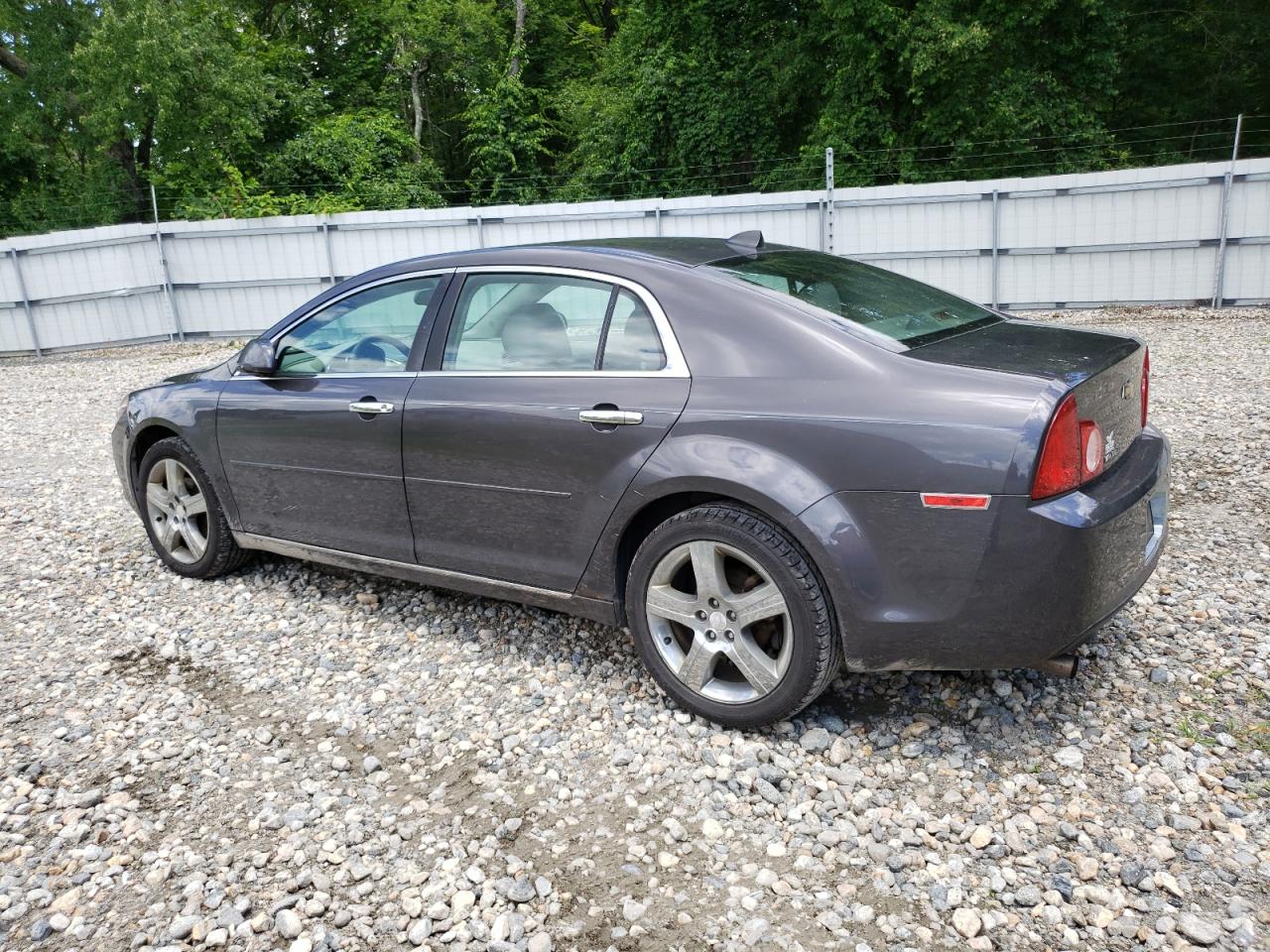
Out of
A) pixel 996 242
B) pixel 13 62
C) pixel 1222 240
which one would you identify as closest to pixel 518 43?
pixel 13 62

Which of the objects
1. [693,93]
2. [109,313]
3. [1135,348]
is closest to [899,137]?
[693,93]

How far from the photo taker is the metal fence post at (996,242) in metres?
13.8

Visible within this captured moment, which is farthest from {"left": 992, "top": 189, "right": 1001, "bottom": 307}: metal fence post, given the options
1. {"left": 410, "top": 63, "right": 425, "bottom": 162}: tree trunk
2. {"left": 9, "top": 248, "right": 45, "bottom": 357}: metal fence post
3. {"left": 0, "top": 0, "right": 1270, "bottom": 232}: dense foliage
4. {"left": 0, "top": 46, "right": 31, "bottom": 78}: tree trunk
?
{"left": 0, "top": 46, "right": 31, "bottom": 78}: tree trunk

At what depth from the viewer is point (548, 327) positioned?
11.7 ft

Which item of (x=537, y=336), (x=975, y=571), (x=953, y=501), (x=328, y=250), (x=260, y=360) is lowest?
(x=975, y=571)

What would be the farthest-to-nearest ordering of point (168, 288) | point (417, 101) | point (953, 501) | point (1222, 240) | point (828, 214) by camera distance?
point (417, 101) < point (168, 288) < point (828, 214) < point (1222, 240) < point (953, 501)

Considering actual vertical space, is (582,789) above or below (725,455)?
below

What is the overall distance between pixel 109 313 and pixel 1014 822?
1715cm

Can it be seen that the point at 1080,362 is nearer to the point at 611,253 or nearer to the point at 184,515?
the point at 611,253

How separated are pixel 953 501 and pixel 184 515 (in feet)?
12.6

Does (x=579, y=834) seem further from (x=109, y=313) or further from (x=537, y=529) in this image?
(x=109, y=313)

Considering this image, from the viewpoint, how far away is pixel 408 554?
3932mm

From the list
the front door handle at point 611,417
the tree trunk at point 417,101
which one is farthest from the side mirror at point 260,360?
the tree trunk at point 417,101

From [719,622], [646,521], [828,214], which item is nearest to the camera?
[719,622]
